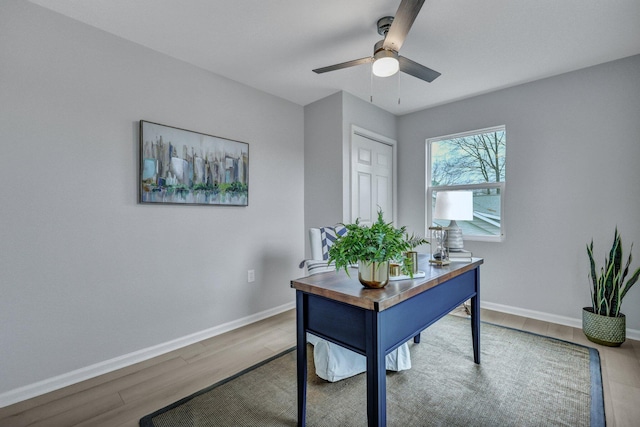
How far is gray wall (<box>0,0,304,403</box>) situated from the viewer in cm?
180

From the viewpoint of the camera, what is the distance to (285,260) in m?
3.38

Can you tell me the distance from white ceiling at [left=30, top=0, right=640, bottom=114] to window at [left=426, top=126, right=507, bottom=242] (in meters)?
0.66

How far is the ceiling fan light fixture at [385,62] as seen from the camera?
179cm

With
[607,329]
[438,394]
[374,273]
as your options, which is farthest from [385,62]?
[607,329]

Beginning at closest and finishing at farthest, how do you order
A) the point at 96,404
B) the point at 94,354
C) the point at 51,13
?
the point at 96,404, the point at 51,13, the point at 94,354

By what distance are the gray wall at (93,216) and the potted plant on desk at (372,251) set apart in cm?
180

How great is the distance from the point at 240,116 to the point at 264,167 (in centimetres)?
57

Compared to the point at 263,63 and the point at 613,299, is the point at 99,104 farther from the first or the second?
the point at 613,299

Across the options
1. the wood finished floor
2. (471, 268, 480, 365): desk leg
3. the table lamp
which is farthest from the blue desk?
the wood finished floor

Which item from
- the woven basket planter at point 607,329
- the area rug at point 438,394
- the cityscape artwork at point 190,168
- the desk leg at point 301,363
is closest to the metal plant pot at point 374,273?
the desk leg at point 301,363

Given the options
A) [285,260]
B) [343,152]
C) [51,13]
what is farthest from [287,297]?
[51,13]

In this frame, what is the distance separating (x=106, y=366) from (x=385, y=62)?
284 centimetres

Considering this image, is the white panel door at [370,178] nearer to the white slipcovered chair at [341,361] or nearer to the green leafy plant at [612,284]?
the white slipcovered chair at [341,361]

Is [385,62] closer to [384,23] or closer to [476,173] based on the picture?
[384,23]
